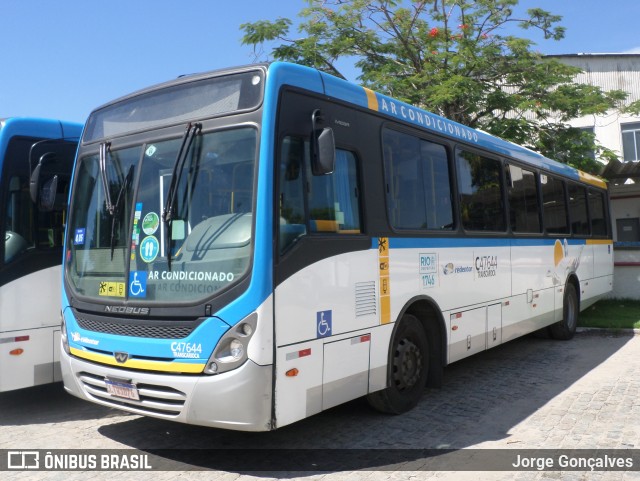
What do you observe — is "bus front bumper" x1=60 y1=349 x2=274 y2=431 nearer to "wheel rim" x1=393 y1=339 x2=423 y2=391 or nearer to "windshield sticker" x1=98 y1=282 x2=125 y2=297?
"windshield sticker" x1=98 y1=282 x2=125 y2=297

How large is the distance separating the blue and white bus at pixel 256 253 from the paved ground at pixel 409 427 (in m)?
0.49

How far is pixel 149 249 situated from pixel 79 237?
1.12 metres

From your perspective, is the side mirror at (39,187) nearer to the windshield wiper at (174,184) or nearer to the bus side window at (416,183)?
the windshield wiper at (174,184)

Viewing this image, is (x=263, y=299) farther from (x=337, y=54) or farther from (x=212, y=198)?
(x=337, y=54)

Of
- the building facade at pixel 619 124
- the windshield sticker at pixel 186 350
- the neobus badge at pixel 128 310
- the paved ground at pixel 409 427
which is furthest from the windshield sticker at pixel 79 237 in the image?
the building facade at pixel 619 124

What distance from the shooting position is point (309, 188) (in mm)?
4871

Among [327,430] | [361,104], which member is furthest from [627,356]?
[361,104]

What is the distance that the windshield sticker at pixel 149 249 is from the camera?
4762mm

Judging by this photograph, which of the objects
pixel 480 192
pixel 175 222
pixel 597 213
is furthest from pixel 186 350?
pixel 597 213

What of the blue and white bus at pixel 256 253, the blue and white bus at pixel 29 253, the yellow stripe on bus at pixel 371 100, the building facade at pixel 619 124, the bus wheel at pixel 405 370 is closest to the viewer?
the blue and white bus at pixel 256 253

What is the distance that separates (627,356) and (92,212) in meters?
8.23

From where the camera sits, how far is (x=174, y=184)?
470cm

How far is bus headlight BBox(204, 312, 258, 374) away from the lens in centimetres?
427

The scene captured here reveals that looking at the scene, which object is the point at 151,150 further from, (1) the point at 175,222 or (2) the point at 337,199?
(2) the point at 337,199
